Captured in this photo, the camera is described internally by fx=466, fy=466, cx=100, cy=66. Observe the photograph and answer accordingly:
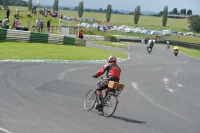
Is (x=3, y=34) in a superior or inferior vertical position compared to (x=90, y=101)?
superior

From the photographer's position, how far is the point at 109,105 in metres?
12.8

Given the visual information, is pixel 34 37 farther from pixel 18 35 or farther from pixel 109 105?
pixel 109 105

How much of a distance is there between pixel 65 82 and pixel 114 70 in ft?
21.7

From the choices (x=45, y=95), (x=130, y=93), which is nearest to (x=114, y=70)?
(x=45, y=95)

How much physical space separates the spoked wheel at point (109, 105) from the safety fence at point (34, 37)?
2324 cm

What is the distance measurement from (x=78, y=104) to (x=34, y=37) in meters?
24.6

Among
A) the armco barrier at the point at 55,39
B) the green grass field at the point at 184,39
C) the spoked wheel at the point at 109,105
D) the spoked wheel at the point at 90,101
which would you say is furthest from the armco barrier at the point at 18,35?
the green grass field at the point at 184,39

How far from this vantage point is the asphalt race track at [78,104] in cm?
1123

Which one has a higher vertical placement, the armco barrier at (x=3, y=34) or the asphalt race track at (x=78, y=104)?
the armco barrier at (x=3, y=34)

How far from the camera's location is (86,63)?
97.7 feet

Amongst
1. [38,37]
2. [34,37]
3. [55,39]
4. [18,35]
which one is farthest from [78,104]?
[55,39]

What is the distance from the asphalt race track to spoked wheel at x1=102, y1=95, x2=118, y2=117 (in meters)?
0.21

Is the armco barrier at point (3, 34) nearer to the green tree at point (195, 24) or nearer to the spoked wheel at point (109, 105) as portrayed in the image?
the spoked wheel at point (109, 105)

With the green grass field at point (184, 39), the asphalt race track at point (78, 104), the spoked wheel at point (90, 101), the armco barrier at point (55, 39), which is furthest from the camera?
the green grass field at point (184, 39)
